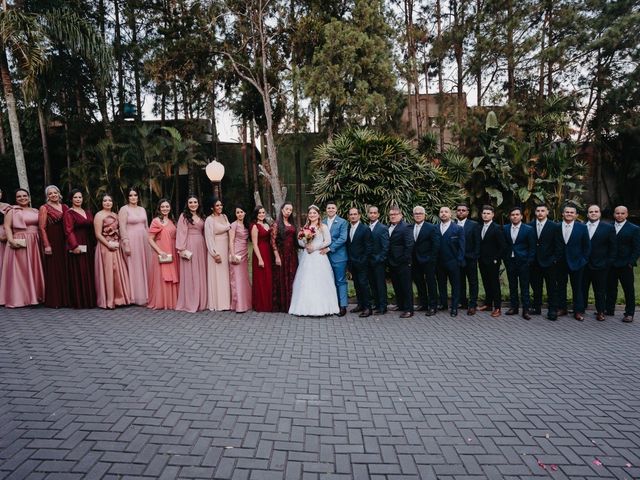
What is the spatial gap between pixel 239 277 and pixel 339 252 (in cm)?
210

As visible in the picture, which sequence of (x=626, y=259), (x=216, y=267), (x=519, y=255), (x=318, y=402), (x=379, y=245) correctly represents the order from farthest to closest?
(x=216, y=267), (x=379, y=245), (x=519, y=255), (x=626, y=259), (x=318, y=402)

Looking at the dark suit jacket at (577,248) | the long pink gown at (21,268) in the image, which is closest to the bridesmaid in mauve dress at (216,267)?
the long pink gown at (21,268)

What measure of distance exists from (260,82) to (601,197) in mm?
22540

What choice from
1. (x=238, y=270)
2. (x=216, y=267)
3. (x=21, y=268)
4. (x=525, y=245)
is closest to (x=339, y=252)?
(x=238, y=270)

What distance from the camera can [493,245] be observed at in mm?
7555

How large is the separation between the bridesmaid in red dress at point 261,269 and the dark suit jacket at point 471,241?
394 centimetres

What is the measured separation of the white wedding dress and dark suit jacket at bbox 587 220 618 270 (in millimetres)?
4857

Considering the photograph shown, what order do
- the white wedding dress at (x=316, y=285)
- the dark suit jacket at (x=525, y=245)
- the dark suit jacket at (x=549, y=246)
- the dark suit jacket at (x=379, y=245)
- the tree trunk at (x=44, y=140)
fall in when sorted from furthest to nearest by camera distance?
1. the tree trunk at (x=44, y=140)
2. the dark suit jacket at (x=379, y=245)
3. the white wedding dress at (x=316, y=285)
4. the dark suit jacket at (x=525, y=245)
5. the dark suit jacket at (x=549, y=246)

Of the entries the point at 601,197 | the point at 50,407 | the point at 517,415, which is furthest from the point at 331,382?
the point at 601,197

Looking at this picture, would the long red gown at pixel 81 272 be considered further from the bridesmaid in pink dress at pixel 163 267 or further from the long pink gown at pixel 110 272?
the bridesmaid in pink dress at pixel 163 267

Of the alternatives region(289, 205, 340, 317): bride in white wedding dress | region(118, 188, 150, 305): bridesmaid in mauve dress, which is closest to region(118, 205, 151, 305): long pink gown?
region(118, 188, 150, 305): bridesmaid in mauve dress

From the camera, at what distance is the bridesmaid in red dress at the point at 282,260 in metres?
7.93

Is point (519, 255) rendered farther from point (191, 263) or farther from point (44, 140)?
point (44, 140)

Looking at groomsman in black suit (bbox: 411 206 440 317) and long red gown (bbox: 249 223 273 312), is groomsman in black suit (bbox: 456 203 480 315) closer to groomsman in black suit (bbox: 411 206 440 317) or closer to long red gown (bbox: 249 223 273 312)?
groomsman in black suit (bbox: 411 206 440 317)
